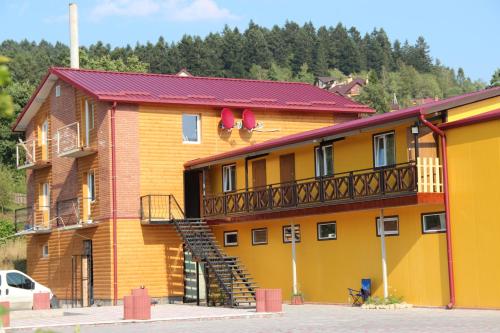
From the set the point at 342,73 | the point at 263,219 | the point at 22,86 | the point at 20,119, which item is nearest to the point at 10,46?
the point at 342,73

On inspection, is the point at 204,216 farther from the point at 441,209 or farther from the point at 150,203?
the point at 441,209

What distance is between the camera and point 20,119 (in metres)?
39.8

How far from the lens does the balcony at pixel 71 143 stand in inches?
1335

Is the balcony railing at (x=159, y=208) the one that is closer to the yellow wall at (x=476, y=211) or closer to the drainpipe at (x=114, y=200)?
the drainpipe at (x=114, y=200)

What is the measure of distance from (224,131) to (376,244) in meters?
10.8

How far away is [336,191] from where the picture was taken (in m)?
26.8

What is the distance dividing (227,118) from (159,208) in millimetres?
4618

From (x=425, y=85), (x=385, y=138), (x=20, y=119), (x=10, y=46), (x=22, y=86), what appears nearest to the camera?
(x=385, y=138)

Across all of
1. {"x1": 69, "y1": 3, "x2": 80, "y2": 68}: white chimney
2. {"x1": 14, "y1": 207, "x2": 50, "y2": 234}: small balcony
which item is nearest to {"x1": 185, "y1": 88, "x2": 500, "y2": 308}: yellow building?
{"x1": 14, "y1": 207, "x2": 50, "y2": 234}: small balcony

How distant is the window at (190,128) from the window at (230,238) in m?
3.90

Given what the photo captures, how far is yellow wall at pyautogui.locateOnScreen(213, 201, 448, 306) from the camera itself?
24372 mm

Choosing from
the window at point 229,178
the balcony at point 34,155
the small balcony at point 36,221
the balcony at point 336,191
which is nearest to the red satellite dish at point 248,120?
the window at point 229,178

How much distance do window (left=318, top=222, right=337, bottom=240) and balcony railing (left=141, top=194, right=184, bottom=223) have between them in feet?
20.3

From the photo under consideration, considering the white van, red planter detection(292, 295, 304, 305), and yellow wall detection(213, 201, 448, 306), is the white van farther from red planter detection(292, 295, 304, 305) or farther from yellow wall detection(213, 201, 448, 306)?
red planter detection(292, 295, 304, 305)
